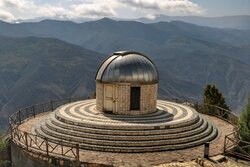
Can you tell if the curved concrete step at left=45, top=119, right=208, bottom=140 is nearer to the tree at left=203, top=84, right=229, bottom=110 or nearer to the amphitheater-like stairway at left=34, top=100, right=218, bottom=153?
the amphitheater-like stairway at left=34, top=100, right=218, bottom=153

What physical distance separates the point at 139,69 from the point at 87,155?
917cm

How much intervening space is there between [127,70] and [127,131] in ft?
19.1

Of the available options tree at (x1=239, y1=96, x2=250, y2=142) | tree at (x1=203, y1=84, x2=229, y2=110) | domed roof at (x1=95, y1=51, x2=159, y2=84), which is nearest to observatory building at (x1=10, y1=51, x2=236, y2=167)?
domed roof at (x1=95, y1=51, x2=159, y2=84)

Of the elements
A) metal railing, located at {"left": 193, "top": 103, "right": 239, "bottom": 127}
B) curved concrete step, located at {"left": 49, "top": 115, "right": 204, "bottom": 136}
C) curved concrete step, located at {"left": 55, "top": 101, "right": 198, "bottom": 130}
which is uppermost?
curved concrete step, located at {"left": 55, "top": 101, "right": 198, "bottom": 130}

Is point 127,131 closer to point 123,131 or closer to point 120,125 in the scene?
point 123,131

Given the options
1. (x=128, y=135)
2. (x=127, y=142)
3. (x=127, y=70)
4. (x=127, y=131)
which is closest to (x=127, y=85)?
(x=127, y=70)

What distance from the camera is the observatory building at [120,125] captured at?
69.1 ft

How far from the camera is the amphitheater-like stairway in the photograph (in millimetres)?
21312

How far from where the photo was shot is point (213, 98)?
36625mm

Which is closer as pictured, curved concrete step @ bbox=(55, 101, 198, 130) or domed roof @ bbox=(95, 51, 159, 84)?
curved concrete step @ bbox=(55, 101, 198, 130)

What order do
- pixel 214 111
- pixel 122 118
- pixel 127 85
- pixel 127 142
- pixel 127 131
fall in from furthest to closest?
pixel 214 111 < pixel 127 85 < pixel 122 118 < pixel 127 131 < pixel 127 142

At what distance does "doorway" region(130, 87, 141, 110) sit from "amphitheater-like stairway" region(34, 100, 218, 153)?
974 mm

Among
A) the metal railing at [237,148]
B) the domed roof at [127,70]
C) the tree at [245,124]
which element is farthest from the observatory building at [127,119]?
the tree at [245,124]

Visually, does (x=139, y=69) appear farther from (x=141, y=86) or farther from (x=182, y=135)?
(x=182, y=135)
